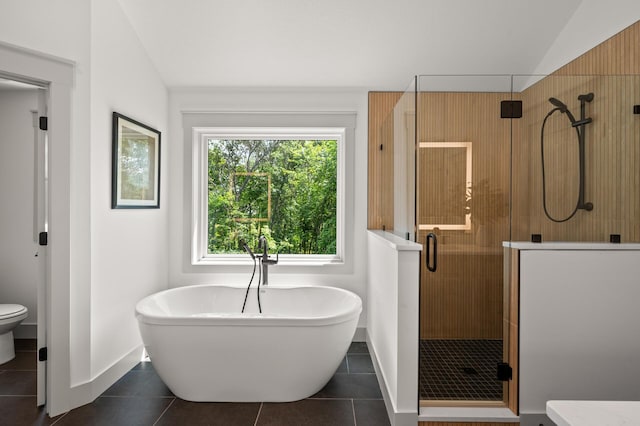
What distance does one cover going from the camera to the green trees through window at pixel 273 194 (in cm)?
361

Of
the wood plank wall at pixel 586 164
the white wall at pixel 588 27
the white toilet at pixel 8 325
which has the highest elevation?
the white wall at pixel 588 27

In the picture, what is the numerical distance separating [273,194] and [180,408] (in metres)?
1.97

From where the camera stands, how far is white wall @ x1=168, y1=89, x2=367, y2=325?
336 cm

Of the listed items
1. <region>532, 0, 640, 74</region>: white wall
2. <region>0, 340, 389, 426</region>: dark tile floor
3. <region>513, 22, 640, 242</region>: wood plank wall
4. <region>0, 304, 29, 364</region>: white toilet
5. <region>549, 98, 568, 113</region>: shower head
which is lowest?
<region>0, 340, 389, 426</region>: dark tile floor

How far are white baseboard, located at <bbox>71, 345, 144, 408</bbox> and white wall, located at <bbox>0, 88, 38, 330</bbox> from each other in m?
1.33

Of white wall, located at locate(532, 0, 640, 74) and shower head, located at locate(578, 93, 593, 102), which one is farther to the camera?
white wall, located at locate(532, 0, 640, 74)

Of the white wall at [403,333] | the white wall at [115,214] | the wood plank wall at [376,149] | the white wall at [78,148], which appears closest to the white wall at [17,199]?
the white wall at [115,214]

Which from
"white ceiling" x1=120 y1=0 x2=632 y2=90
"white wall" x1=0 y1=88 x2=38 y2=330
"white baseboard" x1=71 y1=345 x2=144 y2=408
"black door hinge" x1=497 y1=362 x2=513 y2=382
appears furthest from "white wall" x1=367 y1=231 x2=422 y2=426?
"white wall" x1=0 y1=88 x2=38 y2=330

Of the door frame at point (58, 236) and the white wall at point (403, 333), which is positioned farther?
the door frame at point (58, 236)

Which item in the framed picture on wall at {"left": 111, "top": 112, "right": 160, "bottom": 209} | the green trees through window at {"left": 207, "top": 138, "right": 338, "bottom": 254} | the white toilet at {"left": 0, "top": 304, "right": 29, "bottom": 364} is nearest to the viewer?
the framed picture on wall at {"left": 111, "top": 112, "right": 160, "bottom": 209}

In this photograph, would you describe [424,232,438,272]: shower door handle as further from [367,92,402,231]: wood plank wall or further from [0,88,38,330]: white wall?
[0,88,38,330]: white wall

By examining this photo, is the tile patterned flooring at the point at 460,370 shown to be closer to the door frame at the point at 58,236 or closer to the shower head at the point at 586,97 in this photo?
the shower head at the point at 586,97

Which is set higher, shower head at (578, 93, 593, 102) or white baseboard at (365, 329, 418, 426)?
shower head at (578, 93, 593, 102)

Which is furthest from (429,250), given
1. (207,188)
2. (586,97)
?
(207,188)
